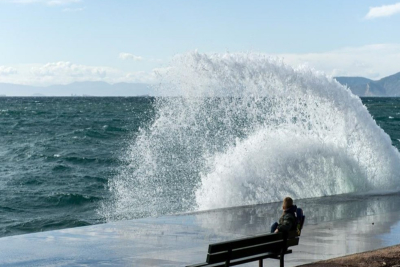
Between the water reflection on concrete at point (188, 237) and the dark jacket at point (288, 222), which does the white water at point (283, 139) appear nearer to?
the water reflection on concrete at point (188, 237)

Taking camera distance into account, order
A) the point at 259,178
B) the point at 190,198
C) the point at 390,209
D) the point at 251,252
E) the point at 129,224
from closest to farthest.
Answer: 1. the point at 251,252
2. the point at 129,224
3. the point at 390,209
4. the point at 259,178
5. the point at 190,198

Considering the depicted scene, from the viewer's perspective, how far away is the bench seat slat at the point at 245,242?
6461 mm

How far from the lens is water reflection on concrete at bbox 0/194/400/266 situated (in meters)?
7.89

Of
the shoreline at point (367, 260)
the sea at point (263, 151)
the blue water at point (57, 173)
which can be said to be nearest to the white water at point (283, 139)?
the sea at point (263, 151)

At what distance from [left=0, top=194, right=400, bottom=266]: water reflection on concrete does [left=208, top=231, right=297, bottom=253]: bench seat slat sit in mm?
700

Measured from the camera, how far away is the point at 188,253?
322 inches

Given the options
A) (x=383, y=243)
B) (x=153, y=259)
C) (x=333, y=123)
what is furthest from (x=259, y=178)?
(x=153, y=259)

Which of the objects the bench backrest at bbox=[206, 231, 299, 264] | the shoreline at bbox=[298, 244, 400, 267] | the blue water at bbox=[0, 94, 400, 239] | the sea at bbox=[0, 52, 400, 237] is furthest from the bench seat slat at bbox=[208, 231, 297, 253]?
the blue water at bbox=[0, 94, 400, 239]

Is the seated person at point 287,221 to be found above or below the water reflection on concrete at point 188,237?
above

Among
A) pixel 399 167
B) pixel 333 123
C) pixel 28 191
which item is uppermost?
pixel 333 123

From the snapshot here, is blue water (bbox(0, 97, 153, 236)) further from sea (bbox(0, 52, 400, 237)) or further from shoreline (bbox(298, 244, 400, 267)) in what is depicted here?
shoreline (bbox(298, 244, 400, 267))

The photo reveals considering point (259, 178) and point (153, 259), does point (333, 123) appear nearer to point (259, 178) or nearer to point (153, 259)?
point (259, 178)

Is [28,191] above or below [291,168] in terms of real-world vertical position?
below

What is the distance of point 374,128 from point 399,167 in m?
1.07
